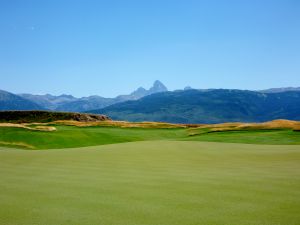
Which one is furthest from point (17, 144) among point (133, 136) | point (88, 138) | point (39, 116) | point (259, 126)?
point (39, 116)

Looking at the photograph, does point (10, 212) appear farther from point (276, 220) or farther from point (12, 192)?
point (276, 220)

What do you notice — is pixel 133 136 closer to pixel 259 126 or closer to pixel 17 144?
pixel 17 144

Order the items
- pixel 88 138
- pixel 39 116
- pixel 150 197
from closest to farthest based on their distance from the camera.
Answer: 1. pixel 150 197
2. pixel 88 138
3. pixel 39 116

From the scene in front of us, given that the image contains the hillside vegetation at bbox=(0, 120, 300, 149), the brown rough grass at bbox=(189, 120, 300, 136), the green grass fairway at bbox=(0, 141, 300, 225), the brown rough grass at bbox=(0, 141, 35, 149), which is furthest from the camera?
the brown rough grass at bbox=(189, 120, 300, 136)

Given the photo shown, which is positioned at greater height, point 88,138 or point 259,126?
point 259,126

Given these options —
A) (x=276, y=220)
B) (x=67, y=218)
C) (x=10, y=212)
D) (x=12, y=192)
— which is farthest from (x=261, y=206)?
(x=12, y=192)

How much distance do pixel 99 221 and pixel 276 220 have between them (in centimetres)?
Result: 340

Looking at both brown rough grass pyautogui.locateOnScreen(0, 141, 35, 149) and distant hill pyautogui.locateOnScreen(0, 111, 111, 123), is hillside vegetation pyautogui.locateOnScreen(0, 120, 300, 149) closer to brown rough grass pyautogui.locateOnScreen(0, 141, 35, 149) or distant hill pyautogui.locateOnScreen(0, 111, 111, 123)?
brown rough grass pyautogui.locateOnScreen(0, 141, 35, 149)

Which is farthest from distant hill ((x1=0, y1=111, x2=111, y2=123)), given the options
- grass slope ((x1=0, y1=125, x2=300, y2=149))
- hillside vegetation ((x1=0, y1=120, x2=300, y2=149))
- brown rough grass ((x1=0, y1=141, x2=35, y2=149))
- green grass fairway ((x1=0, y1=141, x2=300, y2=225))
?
green grass fairway ((x1=0, y1=141, x2=300, y2=225))

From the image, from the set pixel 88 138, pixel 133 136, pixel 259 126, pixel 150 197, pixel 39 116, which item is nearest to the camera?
pixel 150 197

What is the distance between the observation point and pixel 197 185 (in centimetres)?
1034

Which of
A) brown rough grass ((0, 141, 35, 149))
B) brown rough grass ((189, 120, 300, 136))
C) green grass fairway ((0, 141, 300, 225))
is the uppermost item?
brown rough grass ((189, 120, 300, 136))

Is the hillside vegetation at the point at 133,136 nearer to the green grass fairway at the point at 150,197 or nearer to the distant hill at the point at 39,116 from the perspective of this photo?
the green grass fairway at the point at 150,197

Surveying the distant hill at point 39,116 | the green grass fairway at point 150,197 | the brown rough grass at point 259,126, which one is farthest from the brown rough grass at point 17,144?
the distant hill at point 39,116
